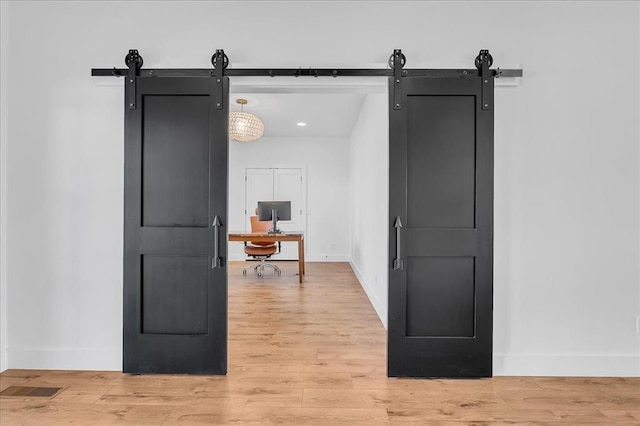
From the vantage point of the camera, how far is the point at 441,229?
2.46m

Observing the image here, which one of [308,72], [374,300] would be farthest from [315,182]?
[308,72]

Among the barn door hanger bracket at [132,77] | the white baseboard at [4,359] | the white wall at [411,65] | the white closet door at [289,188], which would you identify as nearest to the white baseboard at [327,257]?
the white closet door at [289,188]

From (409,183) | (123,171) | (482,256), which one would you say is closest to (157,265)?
(123,171)

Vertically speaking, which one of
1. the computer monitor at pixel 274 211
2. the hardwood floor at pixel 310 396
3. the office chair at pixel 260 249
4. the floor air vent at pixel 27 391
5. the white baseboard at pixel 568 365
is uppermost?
the computer monitor at pixel 274 211

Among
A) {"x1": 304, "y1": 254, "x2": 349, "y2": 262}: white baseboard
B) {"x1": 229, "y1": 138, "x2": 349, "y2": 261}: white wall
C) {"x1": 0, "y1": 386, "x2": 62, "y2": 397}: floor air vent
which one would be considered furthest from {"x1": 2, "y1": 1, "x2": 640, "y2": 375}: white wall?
{"x1": 304, "y1": 254, "x2": 349, "y2": 262}: white baseboard

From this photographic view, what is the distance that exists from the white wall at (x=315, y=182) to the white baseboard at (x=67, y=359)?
5.40m

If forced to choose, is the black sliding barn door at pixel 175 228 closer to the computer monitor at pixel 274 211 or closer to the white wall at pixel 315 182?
the computer monitor at pixel 274 211

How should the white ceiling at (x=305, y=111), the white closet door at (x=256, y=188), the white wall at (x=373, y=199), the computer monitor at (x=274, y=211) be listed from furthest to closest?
1. the white closet door at (x=256, y=188)
2. the computer monitor at (x=274, y=211)
3. the white ceiling at (x=305, y=111)
4. the white wall at (x=373, y=199)

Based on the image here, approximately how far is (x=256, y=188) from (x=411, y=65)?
5.80 metres

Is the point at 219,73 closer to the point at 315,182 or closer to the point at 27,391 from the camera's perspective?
the point at 27,391

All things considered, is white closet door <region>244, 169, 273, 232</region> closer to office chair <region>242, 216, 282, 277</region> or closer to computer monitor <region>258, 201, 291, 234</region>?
office chair <region>242, 216, 282, 277</region>

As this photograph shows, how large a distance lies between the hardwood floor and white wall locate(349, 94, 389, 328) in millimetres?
821

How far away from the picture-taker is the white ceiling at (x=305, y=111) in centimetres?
511

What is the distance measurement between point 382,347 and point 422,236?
1.13 metres
